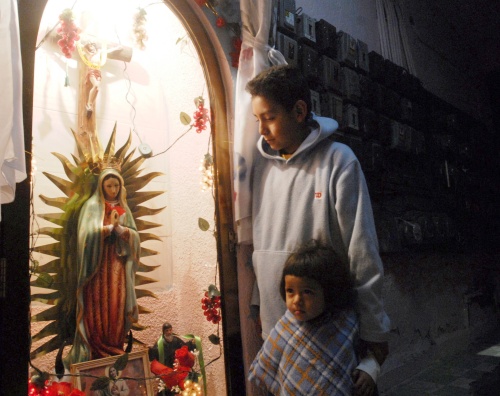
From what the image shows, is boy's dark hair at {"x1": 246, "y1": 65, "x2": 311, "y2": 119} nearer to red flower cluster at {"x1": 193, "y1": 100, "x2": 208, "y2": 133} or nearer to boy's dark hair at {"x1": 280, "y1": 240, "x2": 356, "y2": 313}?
red flower cluster at {"x1": 193, "y1": 100, "x2": 208, "y2": 133}

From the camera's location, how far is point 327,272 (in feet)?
4.87

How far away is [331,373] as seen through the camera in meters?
1.44

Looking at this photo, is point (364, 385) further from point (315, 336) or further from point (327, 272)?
point (327, 272)

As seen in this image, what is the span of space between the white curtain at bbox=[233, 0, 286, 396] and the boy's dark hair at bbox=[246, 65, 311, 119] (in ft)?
0.86

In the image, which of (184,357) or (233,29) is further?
(233,29)

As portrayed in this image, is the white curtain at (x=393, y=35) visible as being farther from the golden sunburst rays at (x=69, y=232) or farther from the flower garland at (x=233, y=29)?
the golden sunburst rays at (x=69, y=232)

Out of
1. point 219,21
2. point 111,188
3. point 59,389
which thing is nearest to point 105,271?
point 111,188

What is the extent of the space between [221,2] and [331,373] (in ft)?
5.65

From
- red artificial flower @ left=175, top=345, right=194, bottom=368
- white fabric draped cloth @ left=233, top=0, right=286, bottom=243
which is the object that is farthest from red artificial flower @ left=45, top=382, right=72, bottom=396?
white fabric draped cloth @ left=233, top=0, right=286, bottom=243

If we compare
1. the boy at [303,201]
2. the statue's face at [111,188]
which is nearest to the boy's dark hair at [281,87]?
the boy at [303,201]

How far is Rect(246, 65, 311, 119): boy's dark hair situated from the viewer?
1.71 metres

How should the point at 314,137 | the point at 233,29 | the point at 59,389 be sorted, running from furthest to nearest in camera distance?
the point at 233,29 → the point at 314,137 → the point at 59,389

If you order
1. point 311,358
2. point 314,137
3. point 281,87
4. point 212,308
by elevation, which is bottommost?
point 311,358

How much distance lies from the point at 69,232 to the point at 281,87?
106 centimetres
